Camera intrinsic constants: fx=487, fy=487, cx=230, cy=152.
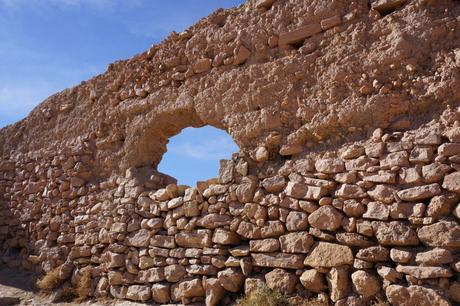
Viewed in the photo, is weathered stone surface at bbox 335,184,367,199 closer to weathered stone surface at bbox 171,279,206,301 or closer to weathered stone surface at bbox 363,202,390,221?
weathered stone surface at bbox 363,202,390,221

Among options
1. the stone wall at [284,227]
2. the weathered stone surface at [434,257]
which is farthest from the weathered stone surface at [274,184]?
the weathered stone surface at [434,257]

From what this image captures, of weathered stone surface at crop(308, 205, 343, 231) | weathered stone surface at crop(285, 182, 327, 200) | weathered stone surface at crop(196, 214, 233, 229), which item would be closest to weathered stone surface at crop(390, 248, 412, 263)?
weathered stone surface at crop(308, 205, 343, 231)

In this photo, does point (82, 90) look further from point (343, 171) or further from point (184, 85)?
point (343, 171)

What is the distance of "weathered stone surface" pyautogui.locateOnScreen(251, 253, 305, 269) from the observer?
419 centimetres

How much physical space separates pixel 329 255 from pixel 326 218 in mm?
308

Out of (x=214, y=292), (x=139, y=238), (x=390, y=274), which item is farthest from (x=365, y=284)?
(x=139, y=238)

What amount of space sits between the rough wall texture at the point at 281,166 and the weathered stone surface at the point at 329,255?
12 millimetres

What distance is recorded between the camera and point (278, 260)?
4293mm

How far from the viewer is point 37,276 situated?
6.53 m

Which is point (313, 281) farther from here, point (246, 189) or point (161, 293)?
point (161, 293)

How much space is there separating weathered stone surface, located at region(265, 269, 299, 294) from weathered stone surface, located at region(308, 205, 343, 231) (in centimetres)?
49

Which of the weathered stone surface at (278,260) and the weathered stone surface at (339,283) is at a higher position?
the weathered stone surface at (278,260)

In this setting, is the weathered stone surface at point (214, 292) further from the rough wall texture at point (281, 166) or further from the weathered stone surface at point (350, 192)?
the weathered stone surface at point (350, 192)

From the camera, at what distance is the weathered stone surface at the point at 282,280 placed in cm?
416
